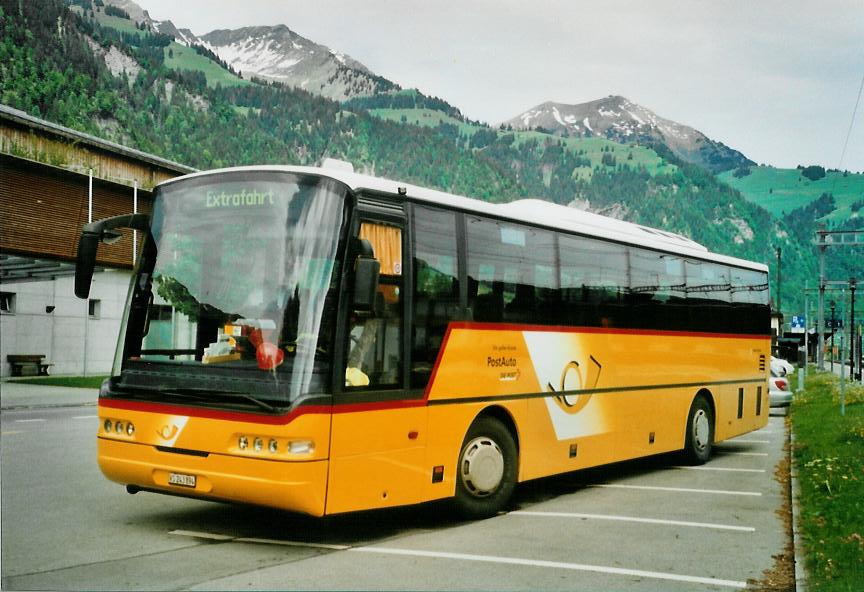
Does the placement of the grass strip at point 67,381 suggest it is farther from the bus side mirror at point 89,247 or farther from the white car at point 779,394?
the bus side mirror at point 89,247

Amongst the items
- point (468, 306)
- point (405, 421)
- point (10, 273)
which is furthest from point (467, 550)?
point (10, 273)

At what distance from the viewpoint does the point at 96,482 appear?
37.3 feet

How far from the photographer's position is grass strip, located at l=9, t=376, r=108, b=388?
33250mm

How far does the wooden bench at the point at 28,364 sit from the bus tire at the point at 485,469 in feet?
105

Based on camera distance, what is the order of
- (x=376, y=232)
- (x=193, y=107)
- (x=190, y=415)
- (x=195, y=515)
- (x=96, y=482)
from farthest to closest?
1. (x=193, y=107)
2. (x=96, y=482)
3. (x=195, y=515)
4. (x=376, y=232)
5. (x=190, y=415)

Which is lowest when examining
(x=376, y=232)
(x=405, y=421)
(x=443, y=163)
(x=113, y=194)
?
(x=405, y=421)

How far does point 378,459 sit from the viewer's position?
8.13m

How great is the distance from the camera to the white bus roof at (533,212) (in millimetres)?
8312

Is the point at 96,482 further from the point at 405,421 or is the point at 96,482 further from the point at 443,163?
the point at 443,163

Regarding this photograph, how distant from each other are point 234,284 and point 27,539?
2.71 meters

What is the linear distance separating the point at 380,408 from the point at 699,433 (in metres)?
8.22

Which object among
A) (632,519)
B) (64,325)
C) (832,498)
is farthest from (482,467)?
(64,325)

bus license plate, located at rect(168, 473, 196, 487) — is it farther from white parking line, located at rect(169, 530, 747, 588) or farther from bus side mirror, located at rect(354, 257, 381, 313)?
bus side mirror, located at rect(354, 257, 381, 313)

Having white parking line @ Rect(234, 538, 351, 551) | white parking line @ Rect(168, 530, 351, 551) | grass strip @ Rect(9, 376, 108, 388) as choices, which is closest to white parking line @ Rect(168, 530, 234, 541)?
white parking line @ Rect(168, 530, 351, 551)
